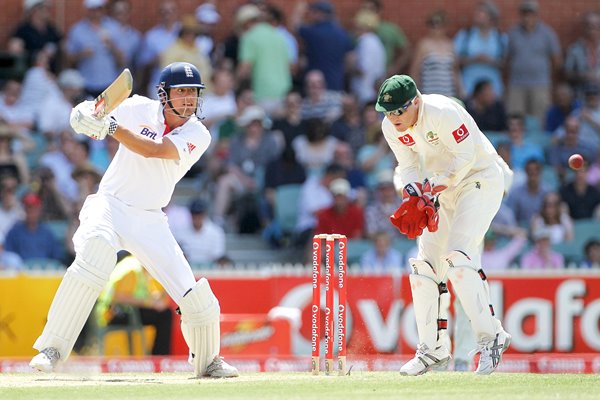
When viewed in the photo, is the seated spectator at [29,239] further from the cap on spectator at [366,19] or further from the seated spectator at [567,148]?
the seated spectator at [567,148]

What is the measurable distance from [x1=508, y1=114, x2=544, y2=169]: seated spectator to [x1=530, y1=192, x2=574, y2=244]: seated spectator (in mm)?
1004

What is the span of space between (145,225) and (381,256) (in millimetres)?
5850

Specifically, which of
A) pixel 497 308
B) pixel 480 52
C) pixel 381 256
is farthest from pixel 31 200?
pixel 480 52

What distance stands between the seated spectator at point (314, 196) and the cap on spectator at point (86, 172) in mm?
2157

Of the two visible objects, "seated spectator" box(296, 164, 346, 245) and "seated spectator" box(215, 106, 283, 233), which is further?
"seated spectator" box(215, 106, 283, 233)

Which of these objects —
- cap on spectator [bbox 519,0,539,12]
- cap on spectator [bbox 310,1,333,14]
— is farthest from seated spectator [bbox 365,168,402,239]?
cap on spectator [bbox 519,0,539,12]

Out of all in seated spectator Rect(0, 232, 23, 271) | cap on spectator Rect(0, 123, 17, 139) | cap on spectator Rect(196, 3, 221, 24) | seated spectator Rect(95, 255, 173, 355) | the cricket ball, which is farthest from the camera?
cap on spectator Rect(196, 3, 221, 24)

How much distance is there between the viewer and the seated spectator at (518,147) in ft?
51.7

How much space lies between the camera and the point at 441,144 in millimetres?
8531

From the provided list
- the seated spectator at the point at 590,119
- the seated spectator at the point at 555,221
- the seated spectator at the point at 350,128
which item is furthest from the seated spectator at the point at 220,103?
the seated spectator at the point at 590,119

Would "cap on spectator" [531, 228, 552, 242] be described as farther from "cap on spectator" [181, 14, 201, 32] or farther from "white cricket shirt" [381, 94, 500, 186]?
"white cricket shirt" [381, 94, 500, 186]

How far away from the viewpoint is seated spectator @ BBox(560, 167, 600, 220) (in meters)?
15.4

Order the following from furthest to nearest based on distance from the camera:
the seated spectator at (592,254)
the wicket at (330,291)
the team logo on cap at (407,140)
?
1. the seated spectator at (592,254)
2. the wicket at (330,291)
3. the team logo on cap at (407,140)

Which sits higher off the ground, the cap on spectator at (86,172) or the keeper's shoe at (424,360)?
the cap on spectator at (86,172)
